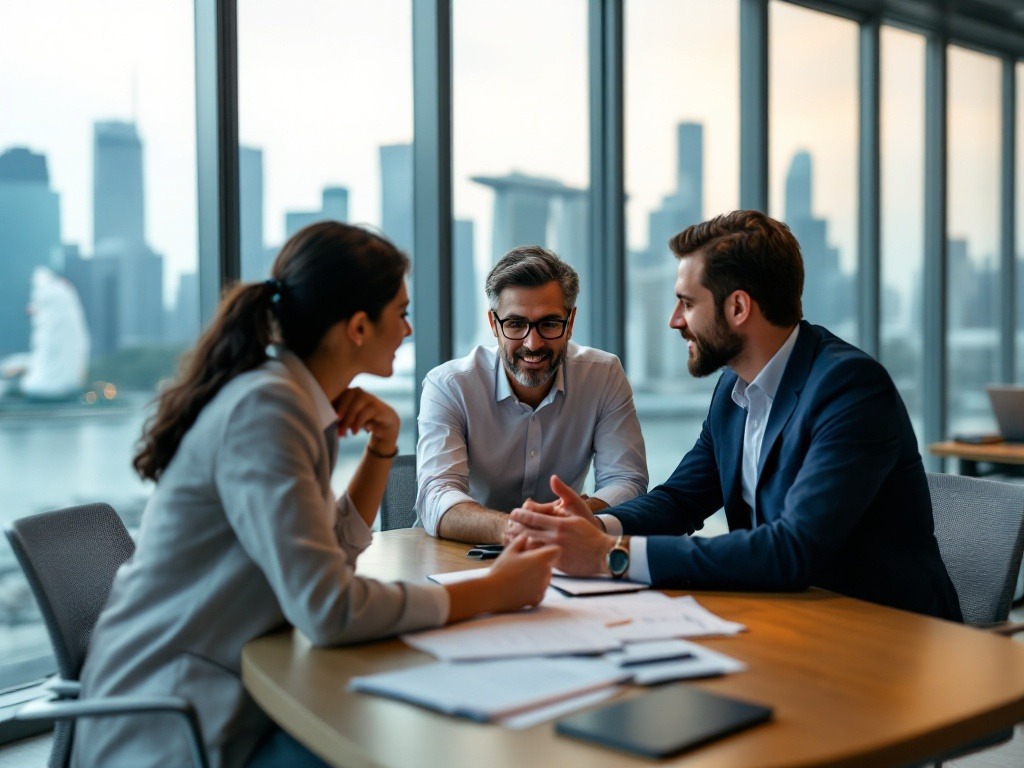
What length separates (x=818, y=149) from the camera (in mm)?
5863

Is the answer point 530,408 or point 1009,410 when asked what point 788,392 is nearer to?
point 530,408

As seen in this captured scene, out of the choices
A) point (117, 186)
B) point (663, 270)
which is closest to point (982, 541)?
point (117, 186)

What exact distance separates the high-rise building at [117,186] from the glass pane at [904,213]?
4.50 m

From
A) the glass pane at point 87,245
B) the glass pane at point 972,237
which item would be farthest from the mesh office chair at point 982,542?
the glass pane at point 972,237

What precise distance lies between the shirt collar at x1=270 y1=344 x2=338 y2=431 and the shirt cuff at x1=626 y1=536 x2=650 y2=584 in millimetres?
609

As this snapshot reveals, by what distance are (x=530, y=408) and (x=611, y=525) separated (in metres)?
0.73

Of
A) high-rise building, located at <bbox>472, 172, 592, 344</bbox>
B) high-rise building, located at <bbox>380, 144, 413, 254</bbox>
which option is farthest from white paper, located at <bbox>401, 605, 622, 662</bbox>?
high-rise building, located at <bbox>472, 172, 592, 344</bbox>

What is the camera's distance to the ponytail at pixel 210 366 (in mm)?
1636

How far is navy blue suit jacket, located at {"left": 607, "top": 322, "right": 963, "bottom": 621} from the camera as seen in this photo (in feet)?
6.12

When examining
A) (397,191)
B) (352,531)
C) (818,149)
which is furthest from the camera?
(818,149)

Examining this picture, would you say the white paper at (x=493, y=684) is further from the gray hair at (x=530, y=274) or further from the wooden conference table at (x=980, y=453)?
the wooden conference table at (x=980, y=453)

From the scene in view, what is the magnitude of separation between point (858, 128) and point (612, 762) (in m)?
5.67

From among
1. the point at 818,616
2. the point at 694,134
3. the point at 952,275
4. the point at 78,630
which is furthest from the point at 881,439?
the point at 952,275

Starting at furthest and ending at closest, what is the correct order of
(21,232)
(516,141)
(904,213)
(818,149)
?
(904,213) < (818,149) < (516,141) < (21,232)
